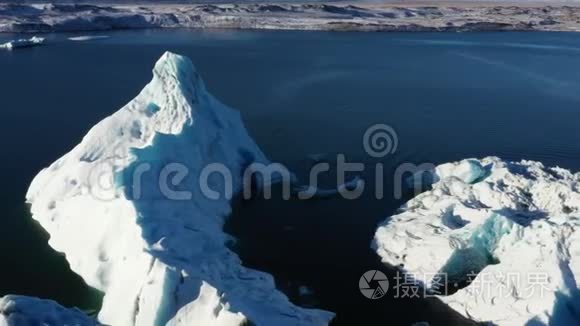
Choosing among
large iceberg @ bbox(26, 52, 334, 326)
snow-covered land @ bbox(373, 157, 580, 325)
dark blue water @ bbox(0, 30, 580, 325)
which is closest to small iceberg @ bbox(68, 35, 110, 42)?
dark blue water @ bbox(0, 30, 580, 325)

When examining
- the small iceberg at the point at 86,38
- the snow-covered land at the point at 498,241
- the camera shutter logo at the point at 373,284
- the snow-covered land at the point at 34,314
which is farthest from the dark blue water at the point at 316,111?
the snow-covered land at the point at 34,314

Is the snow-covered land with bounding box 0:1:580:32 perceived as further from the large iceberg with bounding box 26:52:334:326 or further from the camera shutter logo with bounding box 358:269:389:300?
the camera shutter logo with bounding box 358:269:389:300

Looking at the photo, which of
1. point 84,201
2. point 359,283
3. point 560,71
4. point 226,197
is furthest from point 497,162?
point 560,71

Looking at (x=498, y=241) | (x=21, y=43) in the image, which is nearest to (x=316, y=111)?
(x=498, y=241)

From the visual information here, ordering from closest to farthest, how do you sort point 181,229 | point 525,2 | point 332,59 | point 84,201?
1. point 181,229
2. point 84,201
3. point 332,59
4. point 525,2

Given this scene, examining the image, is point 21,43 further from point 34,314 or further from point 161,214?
point 34,314

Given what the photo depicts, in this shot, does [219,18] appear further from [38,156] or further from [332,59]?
[38,156]

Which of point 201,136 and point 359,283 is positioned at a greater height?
point 201,136
